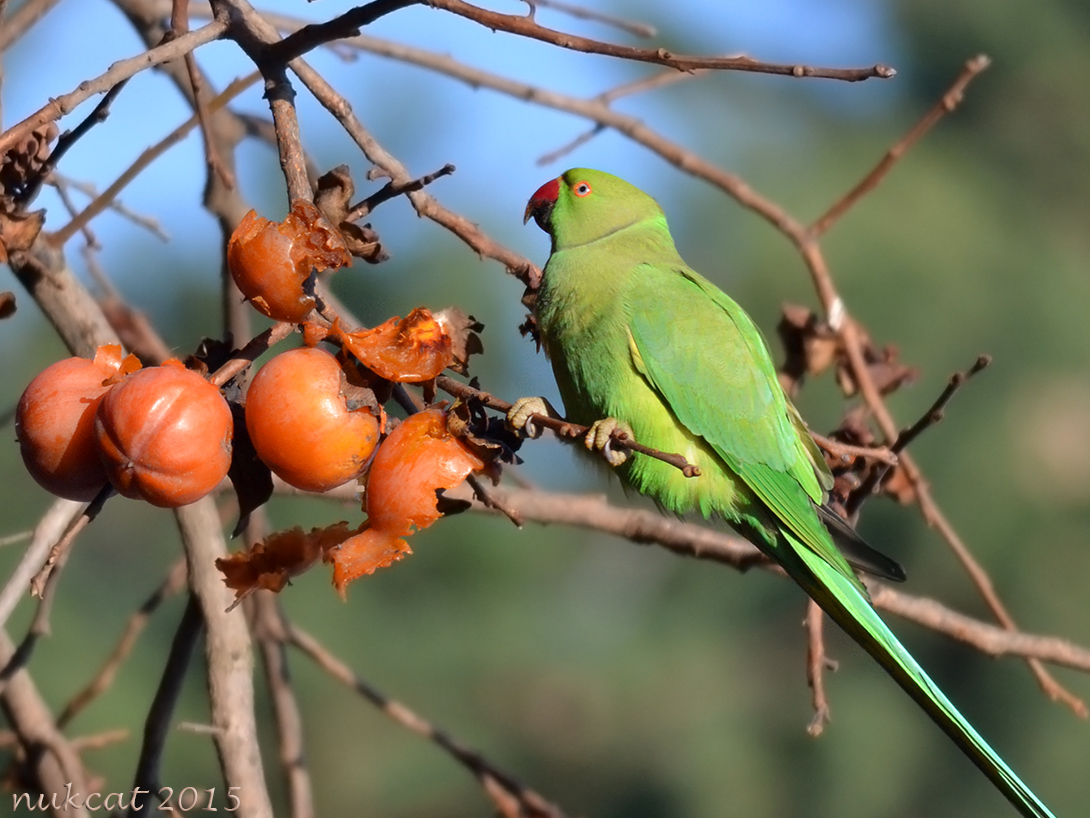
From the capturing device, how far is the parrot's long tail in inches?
57.3

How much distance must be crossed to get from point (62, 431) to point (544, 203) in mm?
1367

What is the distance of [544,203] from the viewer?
7.27 feet

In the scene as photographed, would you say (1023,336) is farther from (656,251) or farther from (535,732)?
(656,251)

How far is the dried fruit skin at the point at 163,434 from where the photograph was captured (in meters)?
0.91

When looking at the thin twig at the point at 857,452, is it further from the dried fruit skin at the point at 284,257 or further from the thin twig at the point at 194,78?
the thin twig at the point at 194,78

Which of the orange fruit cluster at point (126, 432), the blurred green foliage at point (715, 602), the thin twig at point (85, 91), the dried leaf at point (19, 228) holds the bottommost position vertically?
the blurred green foliage at point (715, 602)

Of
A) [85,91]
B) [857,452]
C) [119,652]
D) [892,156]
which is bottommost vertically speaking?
[119,652]

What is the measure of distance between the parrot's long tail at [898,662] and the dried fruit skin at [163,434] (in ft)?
3.53

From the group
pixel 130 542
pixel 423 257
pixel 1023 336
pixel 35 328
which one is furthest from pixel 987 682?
pixel 35 328

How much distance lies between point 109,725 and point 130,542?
3.12 metres

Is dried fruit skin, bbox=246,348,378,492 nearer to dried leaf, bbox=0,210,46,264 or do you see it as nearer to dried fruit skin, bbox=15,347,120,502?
dried fruit skin, bbox=15,347,120,502

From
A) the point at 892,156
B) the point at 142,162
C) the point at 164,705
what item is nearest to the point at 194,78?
the point at 142,162

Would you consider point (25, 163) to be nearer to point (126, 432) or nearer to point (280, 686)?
point (126, 432)

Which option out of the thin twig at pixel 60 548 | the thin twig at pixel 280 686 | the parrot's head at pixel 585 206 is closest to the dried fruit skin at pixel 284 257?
the thin twig at pixel 60 548
